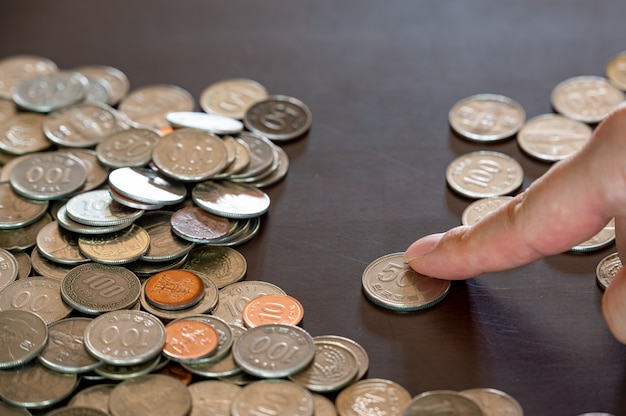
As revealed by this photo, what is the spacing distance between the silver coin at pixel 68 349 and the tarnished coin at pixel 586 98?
2.81 ft

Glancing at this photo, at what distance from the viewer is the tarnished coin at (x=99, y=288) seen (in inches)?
45.0

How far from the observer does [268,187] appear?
138 cm

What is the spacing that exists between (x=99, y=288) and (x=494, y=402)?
0.51 m

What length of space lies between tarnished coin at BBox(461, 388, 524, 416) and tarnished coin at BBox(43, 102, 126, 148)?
0.75 m

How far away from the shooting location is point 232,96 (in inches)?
61.8

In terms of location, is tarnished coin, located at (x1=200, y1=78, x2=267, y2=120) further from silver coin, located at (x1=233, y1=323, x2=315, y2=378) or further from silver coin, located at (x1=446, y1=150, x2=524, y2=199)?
silver coin, located at (x1=233, y1=323, x2=315, y2=378)

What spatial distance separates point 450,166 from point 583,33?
1.69 ft

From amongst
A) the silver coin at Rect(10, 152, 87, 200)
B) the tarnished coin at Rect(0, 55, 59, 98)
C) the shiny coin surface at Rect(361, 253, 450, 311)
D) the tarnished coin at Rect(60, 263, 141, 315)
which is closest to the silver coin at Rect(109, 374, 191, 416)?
the tarnished coin at Rect(60, 263, 141, 315)

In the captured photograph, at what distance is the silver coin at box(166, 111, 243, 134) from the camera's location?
1.42 meters

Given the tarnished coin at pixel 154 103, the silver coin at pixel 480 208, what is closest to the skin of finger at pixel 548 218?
the silver coin at pixel 480 208

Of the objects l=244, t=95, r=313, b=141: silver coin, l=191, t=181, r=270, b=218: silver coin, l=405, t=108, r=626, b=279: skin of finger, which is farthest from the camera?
l=244, t=95, r=313, b=141: silver coin

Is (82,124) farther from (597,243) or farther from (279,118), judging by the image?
(597,243)

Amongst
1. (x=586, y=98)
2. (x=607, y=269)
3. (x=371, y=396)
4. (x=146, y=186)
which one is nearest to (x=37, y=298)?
(x=146, y=186)

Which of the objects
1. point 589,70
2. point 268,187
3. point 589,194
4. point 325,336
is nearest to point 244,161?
point 268,187
